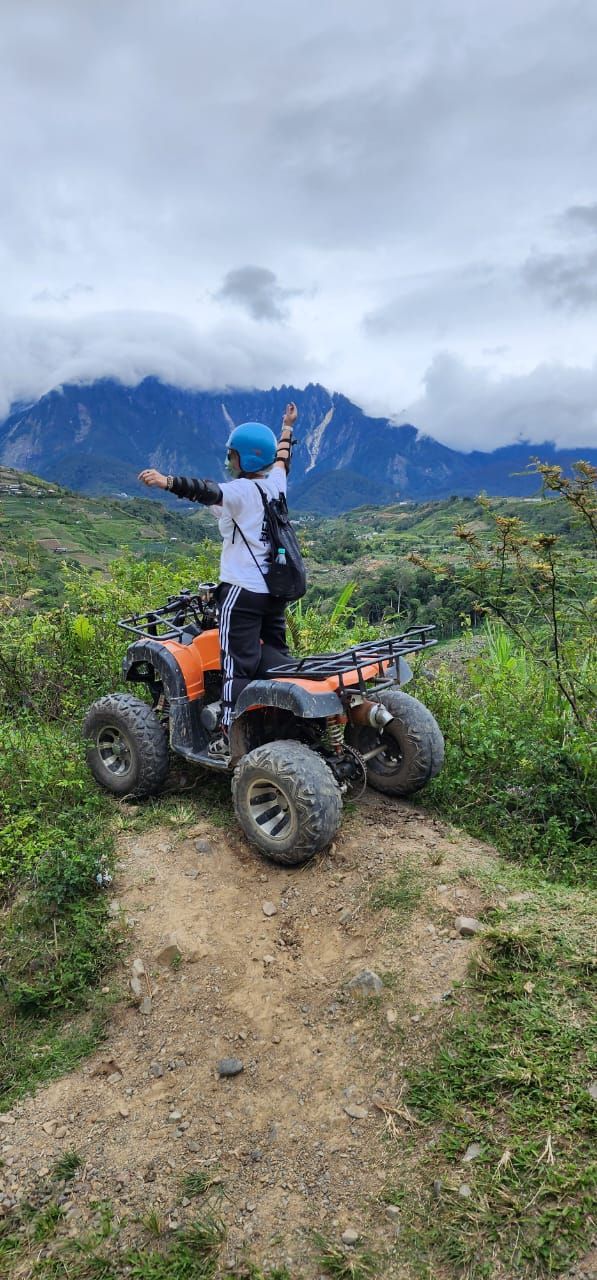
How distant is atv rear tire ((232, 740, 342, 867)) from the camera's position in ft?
12.9

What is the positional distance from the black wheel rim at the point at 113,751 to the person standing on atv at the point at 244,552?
1.01 metres

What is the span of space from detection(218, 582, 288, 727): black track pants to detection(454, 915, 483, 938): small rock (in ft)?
6.42

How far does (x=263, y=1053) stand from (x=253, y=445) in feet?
11.1

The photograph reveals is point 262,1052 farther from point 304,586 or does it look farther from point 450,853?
point 304,586

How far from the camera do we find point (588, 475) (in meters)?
4.40

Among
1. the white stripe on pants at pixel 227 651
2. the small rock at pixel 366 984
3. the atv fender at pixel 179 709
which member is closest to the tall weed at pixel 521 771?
the small rock at pixel 366 984

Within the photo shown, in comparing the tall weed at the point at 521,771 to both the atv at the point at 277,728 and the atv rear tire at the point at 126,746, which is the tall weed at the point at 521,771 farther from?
the atv rear tire at the point at 126,746

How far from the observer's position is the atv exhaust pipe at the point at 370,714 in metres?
4.55

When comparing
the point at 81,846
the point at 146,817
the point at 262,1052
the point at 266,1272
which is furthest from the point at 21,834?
the point at 266,1272

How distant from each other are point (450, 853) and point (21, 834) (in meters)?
2.81

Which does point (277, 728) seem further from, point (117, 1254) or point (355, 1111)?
point (117, 1254)

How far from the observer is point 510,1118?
249 centimetres

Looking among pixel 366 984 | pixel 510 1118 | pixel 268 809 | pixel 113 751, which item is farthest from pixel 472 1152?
pixel 113 751

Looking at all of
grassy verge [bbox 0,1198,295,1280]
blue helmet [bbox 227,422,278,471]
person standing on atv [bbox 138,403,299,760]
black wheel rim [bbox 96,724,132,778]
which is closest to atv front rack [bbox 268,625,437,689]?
person standing on atv [bbox 138,403,299,760]
